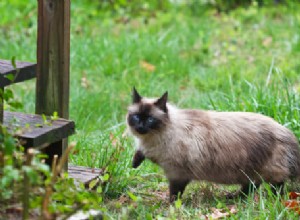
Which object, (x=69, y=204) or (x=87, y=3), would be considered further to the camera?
(x=87, y=3)

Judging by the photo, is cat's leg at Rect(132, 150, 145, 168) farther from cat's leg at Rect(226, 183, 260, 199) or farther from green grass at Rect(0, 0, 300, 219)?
cat's leg at Rect(226, 183, 260, 199)

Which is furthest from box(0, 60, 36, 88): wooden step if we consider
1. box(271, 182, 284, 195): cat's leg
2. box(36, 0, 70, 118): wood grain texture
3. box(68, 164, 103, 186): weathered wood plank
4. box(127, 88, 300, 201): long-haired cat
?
box(271, 182, 284, 195): cat's leg

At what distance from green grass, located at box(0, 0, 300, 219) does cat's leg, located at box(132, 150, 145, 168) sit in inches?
3.5

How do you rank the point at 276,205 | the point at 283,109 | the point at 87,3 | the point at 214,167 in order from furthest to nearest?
the point at 87,3 → the point at 283,109 → the point at 214,167 → the point at 276,205

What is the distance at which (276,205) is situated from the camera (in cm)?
461

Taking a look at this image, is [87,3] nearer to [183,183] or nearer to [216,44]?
[216,44]

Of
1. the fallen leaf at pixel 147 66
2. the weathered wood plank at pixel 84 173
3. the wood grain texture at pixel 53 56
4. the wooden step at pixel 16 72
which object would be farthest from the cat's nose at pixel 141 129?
the fallen leaf at pixel 147 66

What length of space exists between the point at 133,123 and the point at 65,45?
2.75ft

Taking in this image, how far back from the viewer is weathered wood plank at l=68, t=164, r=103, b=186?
5.09 meters

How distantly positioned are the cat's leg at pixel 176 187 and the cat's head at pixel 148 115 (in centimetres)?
37

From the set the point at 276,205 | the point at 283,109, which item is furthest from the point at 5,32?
the point at 276,205

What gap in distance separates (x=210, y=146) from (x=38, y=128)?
1277 millimetres

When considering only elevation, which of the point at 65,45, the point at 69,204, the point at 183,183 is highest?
the point at 65,45

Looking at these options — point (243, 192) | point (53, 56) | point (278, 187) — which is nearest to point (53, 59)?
point (53, 56)
